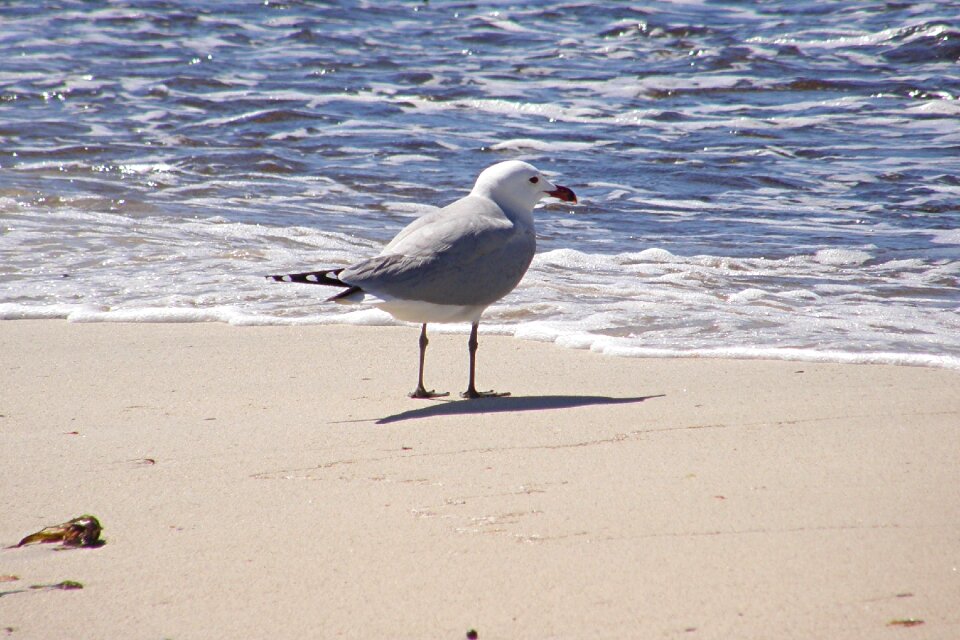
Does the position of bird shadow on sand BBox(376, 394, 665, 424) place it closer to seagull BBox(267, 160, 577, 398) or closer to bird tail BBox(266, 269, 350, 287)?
seagull BBox(267, 160, 577, 398)

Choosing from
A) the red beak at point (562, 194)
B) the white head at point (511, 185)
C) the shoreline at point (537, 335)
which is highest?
the white head at point (511, 185)

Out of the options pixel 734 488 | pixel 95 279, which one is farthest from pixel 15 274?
pixel 734 488

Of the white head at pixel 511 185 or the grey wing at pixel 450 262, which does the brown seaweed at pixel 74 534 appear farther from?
the white head at pixel 511 185

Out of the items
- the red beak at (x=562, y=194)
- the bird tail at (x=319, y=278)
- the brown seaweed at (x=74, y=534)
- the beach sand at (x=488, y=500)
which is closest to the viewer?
the beach sand at (x=488, y=500)

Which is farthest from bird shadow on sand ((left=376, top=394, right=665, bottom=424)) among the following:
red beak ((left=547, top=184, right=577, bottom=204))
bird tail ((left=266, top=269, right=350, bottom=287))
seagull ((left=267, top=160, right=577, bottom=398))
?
red beak ((left=547, top=184, right=577, bottom=204))

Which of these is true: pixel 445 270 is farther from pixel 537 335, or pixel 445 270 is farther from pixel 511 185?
pixel 537 335

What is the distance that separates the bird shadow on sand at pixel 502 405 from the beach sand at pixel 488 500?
0.02m

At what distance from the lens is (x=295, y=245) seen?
25.2 ft

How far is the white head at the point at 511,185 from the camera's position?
4988 millimetres

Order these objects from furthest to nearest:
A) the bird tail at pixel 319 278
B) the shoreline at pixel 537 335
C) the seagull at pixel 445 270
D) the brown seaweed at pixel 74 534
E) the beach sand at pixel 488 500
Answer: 1. the shoreline at pixel 537 335
2. the seagull at pixel 445 270
3. the bird tail at pixel 319 278
4. the brown seaweed at pixel 74 534
5. the beach sand at pixel 488 500

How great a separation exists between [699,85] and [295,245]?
836 centimetres

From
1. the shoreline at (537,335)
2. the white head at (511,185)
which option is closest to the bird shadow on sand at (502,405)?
the shoreline at (537,335)

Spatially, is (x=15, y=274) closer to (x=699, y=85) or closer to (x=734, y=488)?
(x=734, y=488)

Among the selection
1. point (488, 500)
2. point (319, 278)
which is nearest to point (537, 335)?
point (319, 278)
